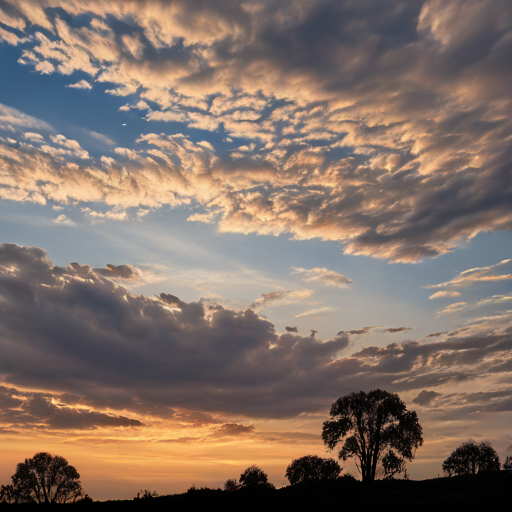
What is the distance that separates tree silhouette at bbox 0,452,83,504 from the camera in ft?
273

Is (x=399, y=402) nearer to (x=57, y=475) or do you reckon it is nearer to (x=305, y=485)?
(x=305, y=485)

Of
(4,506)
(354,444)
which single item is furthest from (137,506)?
(354,444)

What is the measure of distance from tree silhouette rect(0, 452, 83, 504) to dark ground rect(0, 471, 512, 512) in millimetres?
58450

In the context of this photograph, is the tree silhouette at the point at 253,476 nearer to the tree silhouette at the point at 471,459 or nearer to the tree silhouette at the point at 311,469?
the tree silhouette at the point at 311,469

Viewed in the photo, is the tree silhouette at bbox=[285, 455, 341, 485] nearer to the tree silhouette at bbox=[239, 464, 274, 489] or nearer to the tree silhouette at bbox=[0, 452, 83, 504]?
the tree silhouette at bbox=[239, 464, 274, 489]

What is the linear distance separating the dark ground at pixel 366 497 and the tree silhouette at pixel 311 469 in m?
37.4

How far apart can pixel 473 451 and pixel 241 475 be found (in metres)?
55.1

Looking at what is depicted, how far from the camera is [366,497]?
43938 millimetres

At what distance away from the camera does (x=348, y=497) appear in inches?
1756

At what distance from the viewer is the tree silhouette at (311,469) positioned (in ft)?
299

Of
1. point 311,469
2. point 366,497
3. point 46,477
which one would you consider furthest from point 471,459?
point 46,477

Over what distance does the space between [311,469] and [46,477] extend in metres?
57.0

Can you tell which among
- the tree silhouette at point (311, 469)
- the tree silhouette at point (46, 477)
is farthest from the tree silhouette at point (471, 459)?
the tree silhouette at point (46, 477)

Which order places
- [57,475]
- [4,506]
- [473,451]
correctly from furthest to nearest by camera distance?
1. [473,451]
2. [57,475]
3. [4,506]
